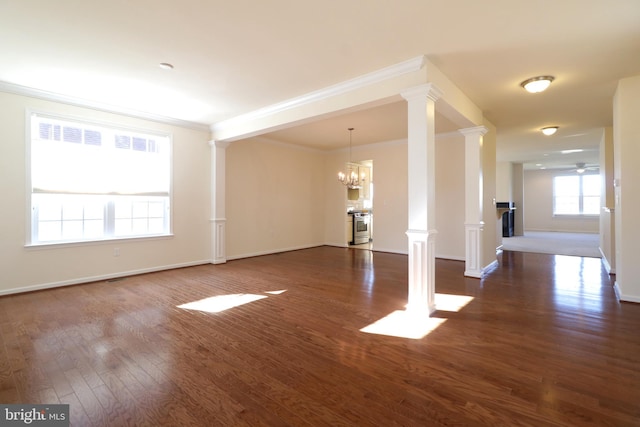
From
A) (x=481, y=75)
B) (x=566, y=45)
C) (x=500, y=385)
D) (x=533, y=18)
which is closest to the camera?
(x=500, y=385)

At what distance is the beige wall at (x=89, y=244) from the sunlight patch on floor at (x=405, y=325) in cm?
419

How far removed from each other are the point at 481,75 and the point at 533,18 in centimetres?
110

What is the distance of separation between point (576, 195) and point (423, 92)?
1293cm

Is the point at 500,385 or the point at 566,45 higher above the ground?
the point at 566,45

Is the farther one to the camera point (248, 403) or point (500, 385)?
Result: point (500, 385)

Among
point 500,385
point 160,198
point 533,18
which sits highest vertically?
point 533,18

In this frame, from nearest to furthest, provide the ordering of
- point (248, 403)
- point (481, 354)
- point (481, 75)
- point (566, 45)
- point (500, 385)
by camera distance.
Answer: point (248, 403)
point (500, 385)
point (481, 354)
point (566, 45)
point (481, 75)

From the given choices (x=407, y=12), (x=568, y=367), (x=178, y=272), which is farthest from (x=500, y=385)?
(x=178, y=272)

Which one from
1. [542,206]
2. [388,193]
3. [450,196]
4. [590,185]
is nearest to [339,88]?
[450,196]

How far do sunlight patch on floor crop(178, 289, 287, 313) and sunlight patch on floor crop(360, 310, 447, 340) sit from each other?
1.57 metres

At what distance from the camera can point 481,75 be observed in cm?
361

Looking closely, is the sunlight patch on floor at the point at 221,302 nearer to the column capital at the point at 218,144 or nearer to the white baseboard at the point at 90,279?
the white baseboard at the point at 90,279

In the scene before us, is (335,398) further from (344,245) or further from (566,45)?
(344,245)

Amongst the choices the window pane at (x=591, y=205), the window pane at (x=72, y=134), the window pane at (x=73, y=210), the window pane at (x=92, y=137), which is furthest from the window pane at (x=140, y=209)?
the window pane at (x=591, y=205)
